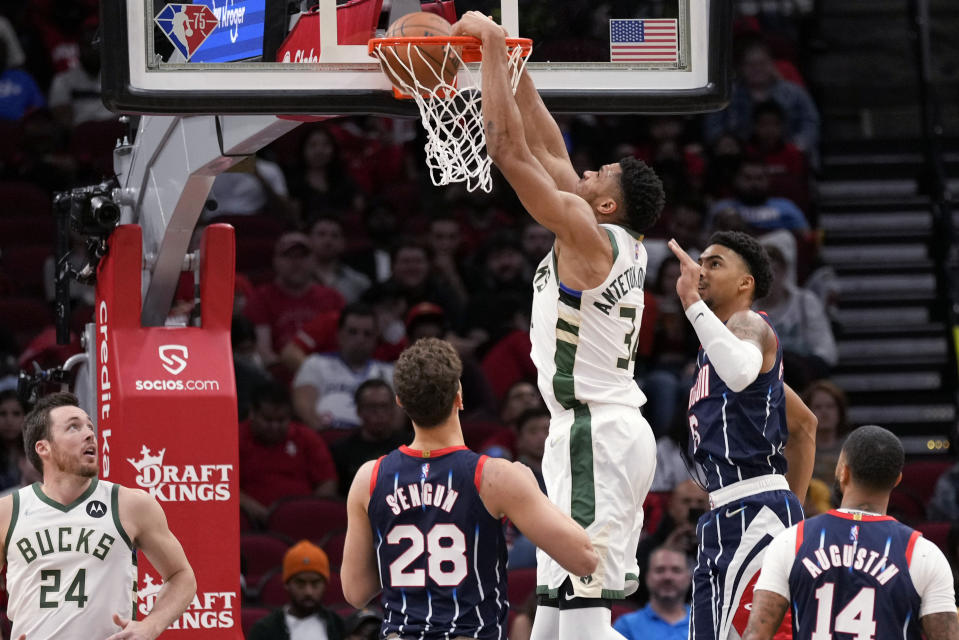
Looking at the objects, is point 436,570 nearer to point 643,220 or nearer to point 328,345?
point 643,220

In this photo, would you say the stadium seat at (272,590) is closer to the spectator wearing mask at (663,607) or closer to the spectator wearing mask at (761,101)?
the spectator wearing mask at (663,607)

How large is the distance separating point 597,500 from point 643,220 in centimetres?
116

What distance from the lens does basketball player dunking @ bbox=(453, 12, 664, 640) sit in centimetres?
605

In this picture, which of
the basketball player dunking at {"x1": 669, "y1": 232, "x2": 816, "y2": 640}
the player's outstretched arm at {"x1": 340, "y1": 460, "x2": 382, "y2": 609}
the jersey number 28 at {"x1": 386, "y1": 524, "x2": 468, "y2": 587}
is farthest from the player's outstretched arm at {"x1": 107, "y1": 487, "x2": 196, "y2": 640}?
the basketball player dunking at {"x1": 669, "y1": 232, "x2": 816, "y2": 640}

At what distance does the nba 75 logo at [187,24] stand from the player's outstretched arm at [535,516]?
2.30m

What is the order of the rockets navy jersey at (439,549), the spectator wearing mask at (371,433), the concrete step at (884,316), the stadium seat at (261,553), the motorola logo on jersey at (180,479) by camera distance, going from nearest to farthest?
1. the rockets navy jersey at (439,549)
2. the motorola logo on jersey at (180,479)
3. the stadium seat at (261,553)
4. the spectator wearing mask at (371,433)
5. the concrete step at (884,316)

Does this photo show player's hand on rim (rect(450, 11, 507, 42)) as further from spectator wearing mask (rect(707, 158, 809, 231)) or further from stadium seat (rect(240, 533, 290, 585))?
spectator wearing mask (rect(707, 158, 809, 231))

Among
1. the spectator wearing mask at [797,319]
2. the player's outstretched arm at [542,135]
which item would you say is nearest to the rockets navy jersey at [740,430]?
the player's outstretched arm at [542,135]

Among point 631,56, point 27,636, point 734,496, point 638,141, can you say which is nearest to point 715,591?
point 734,496

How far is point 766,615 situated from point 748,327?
1372 millimetres

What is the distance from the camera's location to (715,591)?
657 cm

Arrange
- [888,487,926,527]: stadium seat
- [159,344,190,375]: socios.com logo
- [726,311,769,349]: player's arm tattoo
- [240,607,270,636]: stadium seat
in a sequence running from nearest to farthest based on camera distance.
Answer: [726,311,769,349]: player's arm tattoo, [159,344,190,375]: socios.com logo, [240,607,270,636]: stadium seat, [888,487,926,527]: stadium seat

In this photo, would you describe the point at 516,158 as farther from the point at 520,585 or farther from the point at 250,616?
the point at 520,585

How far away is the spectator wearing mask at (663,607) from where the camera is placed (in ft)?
28.1
